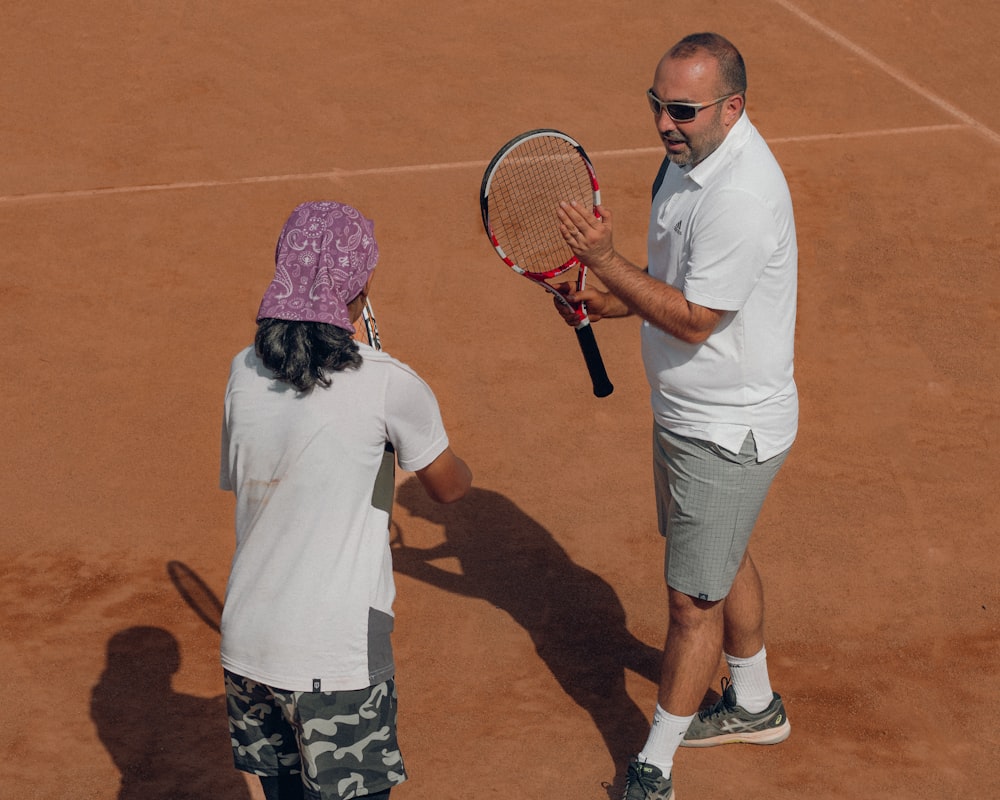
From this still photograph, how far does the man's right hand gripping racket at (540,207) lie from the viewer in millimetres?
4848

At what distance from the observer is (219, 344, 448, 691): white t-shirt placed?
3.15 meters

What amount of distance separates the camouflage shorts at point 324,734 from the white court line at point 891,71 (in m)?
7.58

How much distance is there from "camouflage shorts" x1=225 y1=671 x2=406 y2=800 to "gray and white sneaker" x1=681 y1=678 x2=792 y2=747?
183 cm

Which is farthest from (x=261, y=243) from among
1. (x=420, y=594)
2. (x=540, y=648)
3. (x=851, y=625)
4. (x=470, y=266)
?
(x=851, y=625)

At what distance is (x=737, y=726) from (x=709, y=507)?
3.42 feet

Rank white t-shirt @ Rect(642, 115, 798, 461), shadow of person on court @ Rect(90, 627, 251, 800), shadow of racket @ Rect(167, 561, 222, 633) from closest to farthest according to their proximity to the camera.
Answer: white t-shirt @ Rect(642, 115, 798, 461)
shadow of person on court @ Rect(90, 627, 251, 800)
shadow of racket @ Rect(167, 561, 222, 633)

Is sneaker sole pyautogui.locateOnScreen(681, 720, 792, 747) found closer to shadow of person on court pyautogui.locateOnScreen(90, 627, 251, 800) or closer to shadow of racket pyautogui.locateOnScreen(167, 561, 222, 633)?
shadow of person on court pyautogui.locateOnScreen(90, 627, 251, 800)

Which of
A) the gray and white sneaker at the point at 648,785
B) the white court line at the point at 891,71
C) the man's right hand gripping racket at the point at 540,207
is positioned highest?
the white court line at the point at 891,71

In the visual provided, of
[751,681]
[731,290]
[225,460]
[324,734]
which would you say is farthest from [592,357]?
[324,734]

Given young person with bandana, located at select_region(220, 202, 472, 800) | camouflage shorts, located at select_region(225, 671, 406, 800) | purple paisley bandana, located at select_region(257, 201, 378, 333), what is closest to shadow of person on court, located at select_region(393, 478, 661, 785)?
camouflage shorts, located at select_region(225, 671, 406, 800)

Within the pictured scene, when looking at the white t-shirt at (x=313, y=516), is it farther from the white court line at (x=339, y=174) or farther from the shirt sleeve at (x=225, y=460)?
the white court line at (x=339, y=174)

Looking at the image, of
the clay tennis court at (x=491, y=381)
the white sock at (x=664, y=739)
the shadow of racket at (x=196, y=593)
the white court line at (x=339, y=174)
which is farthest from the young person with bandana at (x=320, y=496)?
the white court line at (x=339, y=174)

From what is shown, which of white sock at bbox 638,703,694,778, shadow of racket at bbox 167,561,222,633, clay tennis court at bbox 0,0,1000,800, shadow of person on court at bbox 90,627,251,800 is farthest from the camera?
shadow of racket at bbox 167,561,222,633

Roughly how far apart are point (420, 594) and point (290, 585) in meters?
2.51
